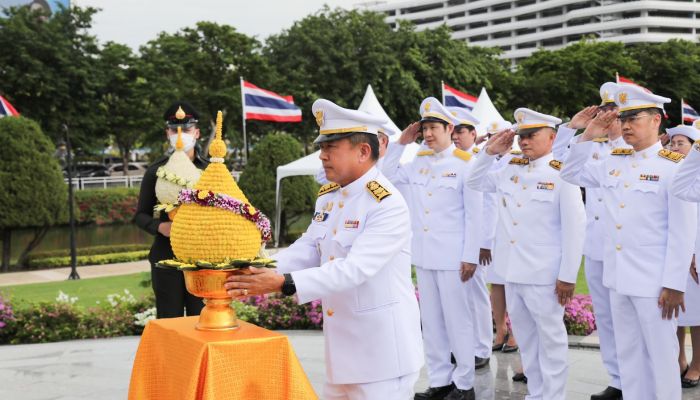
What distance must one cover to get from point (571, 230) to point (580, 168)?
1.34 ft

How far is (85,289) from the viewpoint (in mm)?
12977

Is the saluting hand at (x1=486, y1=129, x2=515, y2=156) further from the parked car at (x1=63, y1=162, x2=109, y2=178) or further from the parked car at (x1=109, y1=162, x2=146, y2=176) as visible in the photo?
the parked car at (x1=109, y1=162, x2=146, y2=176)

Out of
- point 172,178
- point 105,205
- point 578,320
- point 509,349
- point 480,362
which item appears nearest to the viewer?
point 172,178

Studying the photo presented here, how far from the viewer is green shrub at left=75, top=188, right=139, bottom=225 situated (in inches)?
1040

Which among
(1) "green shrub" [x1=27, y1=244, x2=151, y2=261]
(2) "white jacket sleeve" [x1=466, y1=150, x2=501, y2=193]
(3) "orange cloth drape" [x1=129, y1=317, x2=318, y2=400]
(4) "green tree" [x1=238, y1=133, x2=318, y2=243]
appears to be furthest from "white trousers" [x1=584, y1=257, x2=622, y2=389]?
(1) "green shrub" [x1=27, y1=244, x2=151, y2=261]

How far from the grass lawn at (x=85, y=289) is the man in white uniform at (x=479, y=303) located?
19.1ft

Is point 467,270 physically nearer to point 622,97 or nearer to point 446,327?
point 446,327

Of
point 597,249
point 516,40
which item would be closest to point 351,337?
point 597,249

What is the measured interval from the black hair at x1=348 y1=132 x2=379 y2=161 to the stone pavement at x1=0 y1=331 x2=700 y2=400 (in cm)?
281

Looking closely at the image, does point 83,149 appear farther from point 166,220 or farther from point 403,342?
point 403,342

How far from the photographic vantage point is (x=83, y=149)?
32.0 meters

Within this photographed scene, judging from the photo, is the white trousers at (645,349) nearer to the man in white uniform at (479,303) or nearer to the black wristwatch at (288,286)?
the man in white uniform at (479,303)

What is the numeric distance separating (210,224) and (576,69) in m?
44.2

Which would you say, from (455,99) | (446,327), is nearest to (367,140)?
(446,327)
